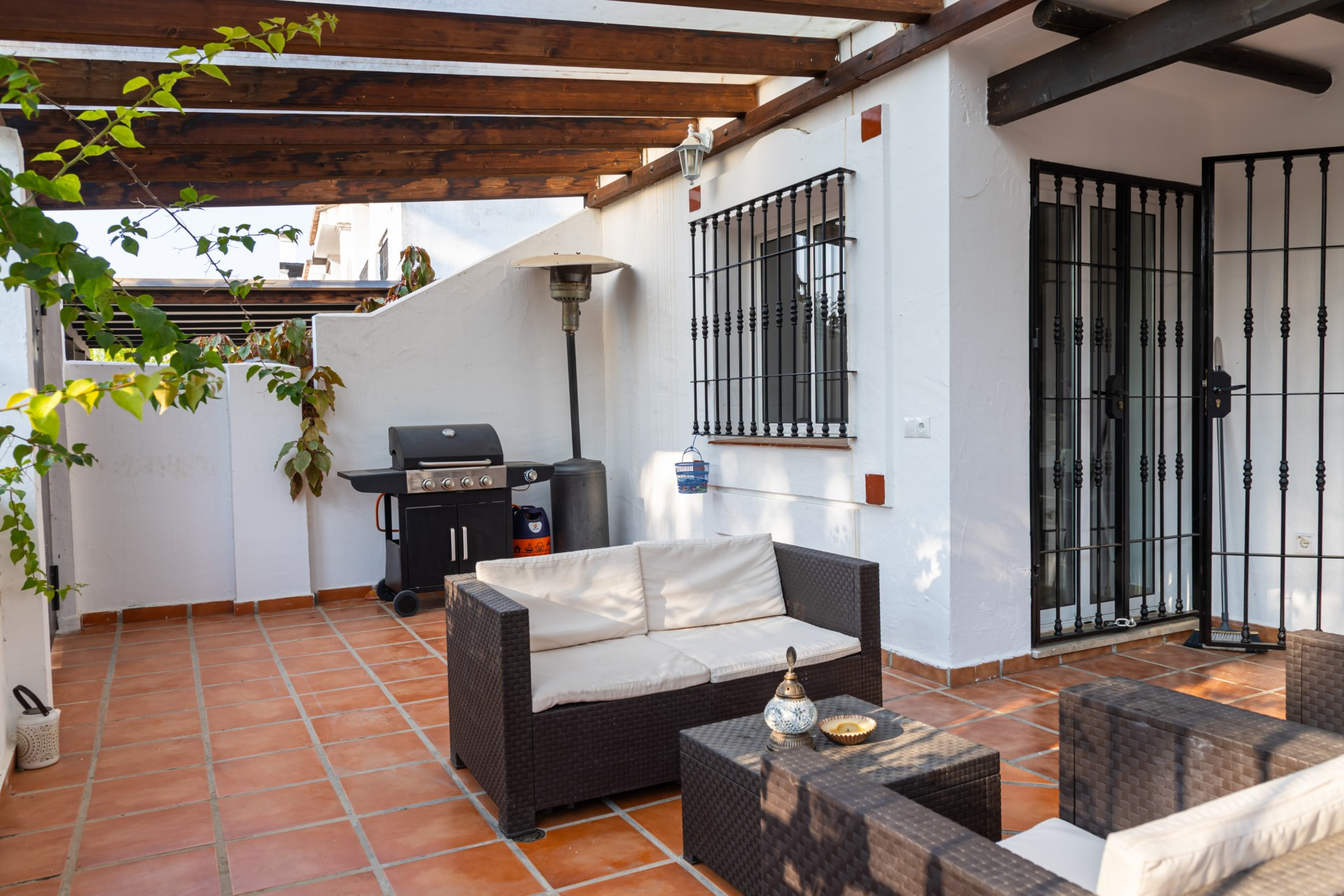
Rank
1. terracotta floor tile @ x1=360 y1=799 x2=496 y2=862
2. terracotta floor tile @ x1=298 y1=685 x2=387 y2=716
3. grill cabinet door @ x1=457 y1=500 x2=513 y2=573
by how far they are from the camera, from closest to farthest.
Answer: terracotta floor tile @ x1=360 y1=799 x2=496 y2=862 → terracotta floor tile @ x1=298 y1=685 x2=387 y2=716 → grill cabinet door @ x1=457 y1=500 x2=513 y2=573

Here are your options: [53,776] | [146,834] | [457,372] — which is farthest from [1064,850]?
[457,372]

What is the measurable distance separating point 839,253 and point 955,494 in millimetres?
1447

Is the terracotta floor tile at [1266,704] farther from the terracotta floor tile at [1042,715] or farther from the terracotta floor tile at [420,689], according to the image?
the terracotta floor tile at [420,689]

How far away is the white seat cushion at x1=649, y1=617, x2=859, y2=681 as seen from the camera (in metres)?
2.96

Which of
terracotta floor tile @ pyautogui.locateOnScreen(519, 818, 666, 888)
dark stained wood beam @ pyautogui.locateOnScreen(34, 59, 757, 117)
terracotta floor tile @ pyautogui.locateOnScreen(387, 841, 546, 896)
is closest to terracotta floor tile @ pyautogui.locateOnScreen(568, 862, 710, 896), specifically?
terracotta floor tile @ pyautogui.locateOnScreen(519, 818, 666, 888)

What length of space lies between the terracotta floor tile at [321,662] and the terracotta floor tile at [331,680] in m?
0.06

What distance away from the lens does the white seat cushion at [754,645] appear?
2965mm

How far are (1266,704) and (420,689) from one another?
11.4 feet

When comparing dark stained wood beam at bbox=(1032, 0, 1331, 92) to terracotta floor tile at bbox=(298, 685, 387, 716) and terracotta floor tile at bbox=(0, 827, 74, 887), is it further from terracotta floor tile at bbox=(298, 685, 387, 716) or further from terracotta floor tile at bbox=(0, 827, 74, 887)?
terracotta floor tile at bbox=(0, 827, 74, 887)

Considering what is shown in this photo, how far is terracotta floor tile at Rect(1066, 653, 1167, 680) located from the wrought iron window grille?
149 centimetres

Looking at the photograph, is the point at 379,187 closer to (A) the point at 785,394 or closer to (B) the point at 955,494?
(A) the point at 785,394

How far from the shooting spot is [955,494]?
393 centimetres

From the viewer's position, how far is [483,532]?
6027 millimetres

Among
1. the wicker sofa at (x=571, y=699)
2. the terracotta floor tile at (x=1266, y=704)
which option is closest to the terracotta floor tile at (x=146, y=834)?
the wicker sofa at (x=571, y=699)
